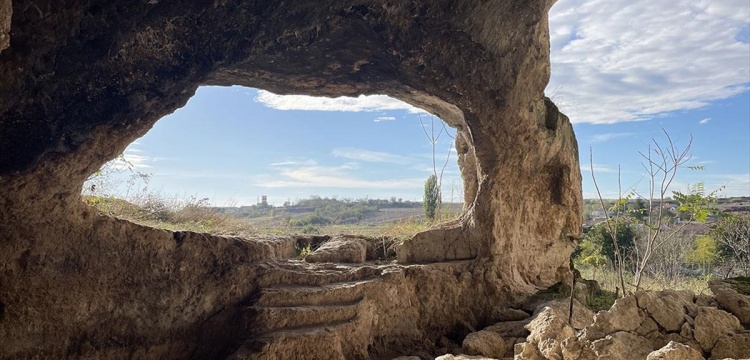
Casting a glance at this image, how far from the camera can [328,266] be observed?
5.61 metres

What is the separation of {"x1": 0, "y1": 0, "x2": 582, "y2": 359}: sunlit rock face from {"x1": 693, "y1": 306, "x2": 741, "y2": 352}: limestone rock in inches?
87.4

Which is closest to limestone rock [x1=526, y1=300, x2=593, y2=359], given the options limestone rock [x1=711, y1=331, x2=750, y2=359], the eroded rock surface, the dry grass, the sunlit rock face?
the eroded rock surface

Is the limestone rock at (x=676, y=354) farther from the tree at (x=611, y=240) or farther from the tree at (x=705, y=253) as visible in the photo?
the tree at (x=705, y=253)

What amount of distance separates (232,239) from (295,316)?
45.2 inches

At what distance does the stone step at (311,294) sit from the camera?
4.81 metres

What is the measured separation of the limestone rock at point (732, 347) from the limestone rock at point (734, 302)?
0.67m

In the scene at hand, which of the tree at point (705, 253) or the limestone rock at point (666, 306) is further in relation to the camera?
the tree at point (705, 253)

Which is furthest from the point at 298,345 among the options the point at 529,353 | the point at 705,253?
the point at 705,253

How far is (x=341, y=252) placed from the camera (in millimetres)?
6184

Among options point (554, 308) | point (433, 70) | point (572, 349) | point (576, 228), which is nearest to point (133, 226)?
point (433, 70)

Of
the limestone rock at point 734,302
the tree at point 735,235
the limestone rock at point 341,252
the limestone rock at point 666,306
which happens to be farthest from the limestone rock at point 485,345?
the tree at point 735,235

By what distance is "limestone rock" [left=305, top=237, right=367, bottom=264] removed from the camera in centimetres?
591

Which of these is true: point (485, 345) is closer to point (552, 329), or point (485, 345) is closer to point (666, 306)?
point (552, 329)

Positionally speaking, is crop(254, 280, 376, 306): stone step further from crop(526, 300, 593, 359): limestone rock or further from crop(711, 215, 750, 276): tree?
crop(711, 215, 750, 276): tree
